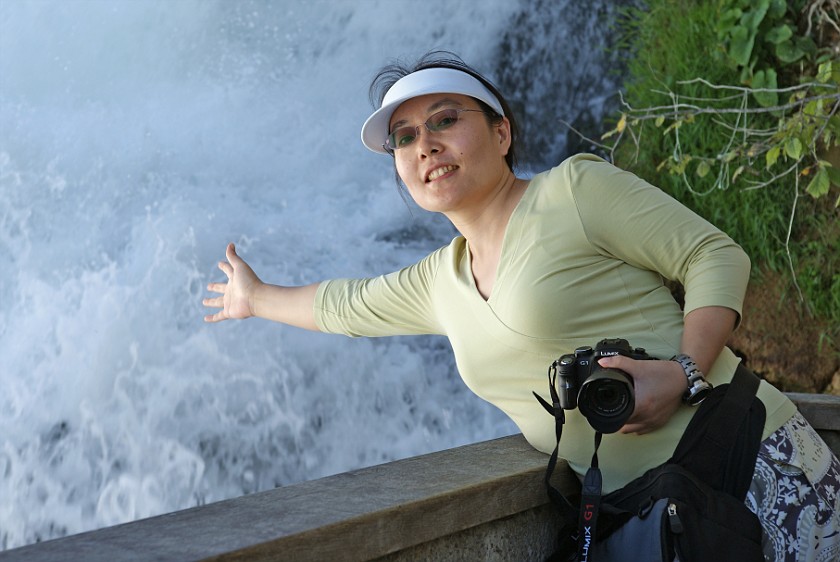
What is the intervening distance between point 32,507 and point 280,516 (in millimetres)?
2981

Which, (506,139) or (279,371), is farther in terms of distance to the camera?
(279,371)

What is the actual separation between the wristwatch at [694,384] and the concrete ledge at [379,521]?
14.0 inches

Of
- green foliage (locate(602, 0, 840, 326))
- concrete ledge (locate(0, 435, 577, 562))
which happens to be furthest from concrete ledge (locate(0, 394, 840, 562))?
green foliage (locate(602, 0, 840, 326))

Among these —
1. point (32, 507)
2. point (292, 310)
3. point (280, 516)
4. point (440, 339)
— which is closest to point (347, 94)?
point (440, 339)

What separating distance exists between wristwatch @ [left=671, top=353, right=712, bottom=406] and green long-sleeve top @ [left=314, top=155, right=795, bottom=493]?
4cm

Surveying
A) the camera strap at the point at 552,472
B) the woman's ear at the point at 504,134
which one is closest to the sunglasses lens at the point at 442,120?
the woman's ear at the point at 504,134

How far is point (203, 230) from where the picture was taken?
197 inches

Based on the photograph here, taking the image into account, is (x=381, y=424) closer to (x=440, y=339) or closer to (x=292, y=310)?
(x=440, y=339)

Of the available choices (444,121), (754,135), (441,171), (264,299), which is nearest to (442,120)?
(444,121)

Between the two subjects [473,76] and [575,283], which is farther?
[473,76]

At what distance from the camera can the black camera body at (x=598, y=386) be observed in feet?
5.75

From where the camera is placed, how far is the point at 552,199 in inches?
79.2

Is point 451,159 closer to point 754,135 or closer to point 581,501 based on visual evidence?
point 581,501

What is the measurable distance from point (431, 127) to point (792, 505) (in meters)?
0.98
